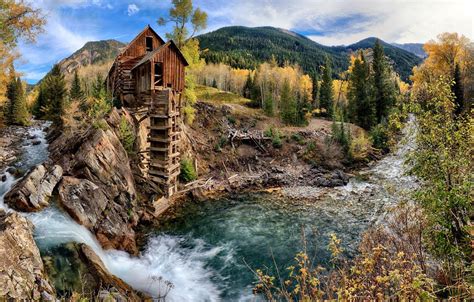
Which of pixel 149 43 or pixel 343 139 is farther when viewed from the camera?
pixel 343 139

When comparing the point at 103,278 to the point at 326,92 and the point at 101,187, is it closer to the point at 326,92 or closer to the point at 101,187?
the point at 101,187

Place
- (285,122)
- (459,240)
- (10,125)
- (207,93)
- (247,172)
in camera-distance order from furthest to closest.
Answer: (207,93) < (285,122) < (10,125) < (247,172) < (459,240)

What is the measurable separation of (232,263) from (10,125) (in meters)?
35.6

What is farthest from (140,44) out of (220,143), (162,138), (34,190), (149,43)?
(34,190)

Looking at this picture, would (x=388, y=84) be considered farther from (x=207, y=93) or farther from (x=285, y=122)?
(x=207, y=93)

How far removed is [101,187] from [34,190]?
10.8 feet

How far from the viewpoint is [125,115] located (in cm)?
2178

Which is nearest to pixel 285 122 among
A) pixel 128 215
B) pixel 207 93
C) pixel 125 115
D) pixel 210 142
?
pixel 210 142

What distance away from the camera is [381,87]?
4678 centimetres

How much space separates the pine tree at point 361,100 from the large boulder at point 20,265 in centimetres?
4638

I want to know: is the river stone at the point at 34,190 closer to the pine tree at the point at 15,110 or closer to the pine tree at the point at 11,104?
the pine tree at the point at 15,110

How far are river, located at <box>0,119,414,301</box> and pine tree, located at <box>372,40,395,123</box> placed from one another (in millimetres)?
22583

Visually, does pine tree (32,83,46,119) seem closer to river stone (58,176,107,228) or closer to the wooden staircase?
the wooden staircase

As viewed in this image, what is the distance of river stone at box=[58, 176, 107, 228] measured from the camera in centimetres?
1393
